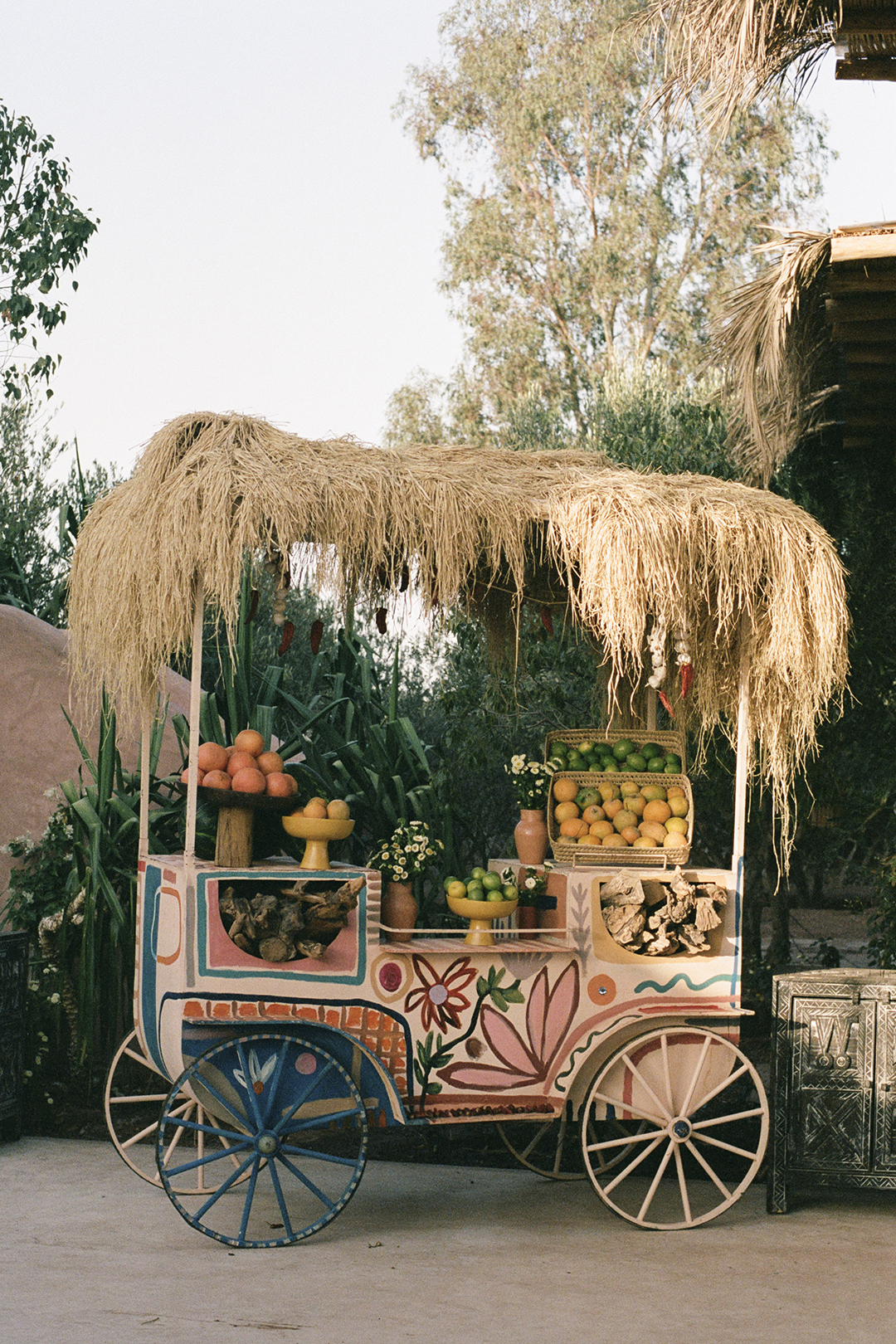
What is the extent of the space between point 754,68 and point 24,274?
229 inches

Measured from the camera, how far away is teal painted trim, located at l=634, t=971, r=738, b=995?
4.76m

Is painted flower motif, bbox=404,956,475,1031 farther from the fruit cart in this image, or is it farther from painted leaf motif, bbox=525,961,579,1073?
painted leaf motif, bbox=525,961,579,1073

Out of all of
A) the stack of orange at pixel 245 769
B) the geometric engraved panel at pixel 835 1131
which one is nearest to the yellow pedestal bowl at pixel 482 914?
the stack of orange at pixel 245 769

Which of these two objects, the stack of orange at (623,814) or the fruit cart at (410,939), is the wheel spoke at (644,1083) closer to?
the fruit cart at (410,939)

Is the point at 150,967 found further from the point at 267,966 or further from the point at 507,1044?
the point at 507,1044

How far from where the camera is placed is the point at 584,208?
70.3 ft

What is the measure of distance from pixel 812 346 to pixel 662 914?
3220mm

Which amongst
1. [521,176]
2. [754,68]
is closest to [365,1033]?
[754,68]

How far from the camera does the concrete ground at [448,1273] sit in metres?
3.69

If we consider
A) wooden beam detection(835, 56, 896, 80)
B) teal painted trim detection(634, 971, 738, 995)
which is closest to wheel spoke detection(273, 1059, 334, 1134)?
teal painted trim detection(634, 971, 738, 995)

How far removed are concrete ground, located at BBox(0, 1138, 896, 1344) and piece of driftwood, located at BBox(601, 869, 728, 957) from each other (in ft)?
3.17

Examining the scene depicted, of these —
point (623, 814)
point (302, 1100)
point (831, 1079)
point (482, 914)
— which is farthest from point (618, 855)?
point (302, 1100)

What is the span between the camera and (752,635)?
5.11 metres

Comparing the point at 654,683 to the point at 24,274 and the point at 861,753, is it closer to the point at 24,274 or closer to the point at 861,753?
the point at 861,753
